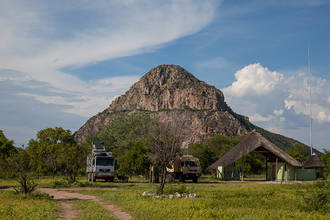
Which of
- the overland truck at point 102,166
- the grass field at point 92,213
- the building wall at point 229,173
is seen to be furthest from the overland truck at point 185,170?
the grass field at point 92,213

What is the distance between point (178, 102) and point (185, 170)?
95.2 metres

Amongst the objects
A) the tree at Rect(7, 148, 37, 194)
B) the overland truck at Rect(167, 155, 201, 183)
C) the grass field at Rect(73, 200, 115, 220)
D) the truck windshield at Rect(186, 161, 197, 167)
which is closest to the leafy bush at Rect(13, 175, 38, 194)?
the tree at Rect(7, 148, 37, 194)

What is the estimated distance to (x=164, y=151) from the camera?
20.1m

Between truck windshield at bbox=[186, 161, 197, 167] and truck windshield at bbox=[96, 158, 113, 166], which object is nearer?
truck windshield at bbox=[96, 158, 113, 166]

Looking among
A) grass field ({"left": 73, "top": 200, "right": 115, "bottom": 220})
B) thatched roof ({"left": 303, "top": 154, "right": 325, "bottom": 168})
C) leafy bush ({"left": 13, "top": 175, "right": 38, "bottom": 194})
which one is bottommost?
grass field ({"left": 73, "top": 200, "right": 115, "bottom": 220})

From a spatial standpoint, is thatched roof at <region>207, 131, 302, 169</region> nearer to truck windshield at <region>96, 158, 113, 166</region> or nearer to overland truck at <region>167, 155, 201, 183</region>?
overland truck at <region>167, 155, 201, 183</region>

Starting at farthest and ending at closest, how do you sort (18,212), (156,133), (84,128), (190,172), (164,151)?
(84,128), (190,172), (156,133), (164,151), (18,212)

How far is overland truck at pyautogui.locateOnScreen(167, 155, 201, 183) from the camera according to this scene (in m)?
35.4

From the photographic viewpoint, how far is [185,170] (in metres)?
35.3

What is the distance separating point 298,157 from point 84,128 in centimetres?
10650

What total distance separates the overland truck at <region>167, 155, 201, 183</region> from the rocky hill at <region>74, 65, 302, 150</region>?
76696mm

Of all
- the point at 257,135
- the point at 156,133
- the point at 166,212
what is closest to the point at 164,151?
the point at 156,133

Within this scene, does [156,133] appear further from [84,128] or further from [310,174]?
[84,128]

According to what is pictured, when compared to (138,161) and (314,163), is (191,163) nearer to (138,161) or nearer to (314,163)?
(138,161)
